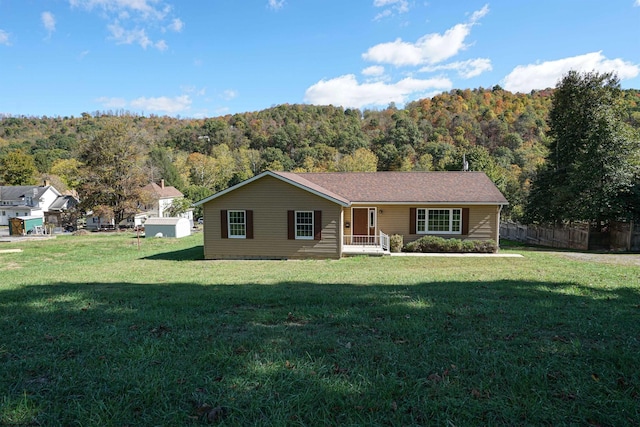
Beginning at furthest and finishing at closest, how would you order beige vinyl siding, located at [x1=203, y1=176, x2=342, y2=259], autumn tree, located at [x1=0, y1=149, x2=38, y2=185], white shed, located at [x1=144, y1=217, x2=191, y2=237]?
autumn tree, located at [x1=0, y1=149, x2=38, y2=185]
white shed, located at [x1=144, y1=217, x2=191, y2=237]
beige vinyl siding, located at [x1=203, y1=176, x2=342, y2=259]

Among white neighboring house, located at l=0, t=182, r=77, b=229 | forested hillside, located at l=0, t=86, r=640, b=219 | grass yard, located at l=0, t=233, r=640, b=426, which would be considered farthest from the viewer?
forested hillside, located at l=0, t=86, r=640, b=219

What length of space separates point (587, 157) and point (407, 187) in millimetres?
10093

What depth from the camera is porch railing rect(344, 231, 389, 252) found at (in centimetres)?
1802

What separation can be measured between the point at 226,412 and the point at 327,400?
0.80m

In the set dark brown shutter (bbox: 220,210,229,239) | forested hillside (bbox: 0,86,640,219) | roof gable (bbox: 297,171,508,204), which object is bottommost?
dark brown shutter (bbox: 220,210,229,239)

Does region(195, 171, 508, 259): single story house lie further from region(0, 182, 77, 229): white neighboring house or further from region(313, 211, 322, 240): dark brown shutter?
region(0, 182, 77, 229): white neighboring house

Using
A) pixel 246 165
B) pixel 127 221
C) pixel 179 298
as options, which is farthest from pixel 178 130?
pixel 179 298

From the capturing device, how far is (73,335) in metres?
4.58

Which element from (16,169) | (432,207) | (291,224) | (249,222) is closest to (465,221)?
(432,207)

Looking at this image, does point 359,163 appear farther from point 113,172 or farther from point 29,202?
point 29,202

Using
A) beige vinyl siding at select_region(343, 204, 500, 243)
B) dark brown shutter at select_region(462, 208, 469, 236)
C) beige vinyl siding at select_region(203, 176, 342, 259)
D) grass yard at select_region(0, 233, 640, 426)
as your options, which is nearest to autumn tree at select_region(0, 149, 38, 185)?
beige vinyl siding at select_region(203, 176, 342, 259)

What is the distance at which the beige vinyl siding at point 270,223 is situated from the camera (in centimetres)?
1720

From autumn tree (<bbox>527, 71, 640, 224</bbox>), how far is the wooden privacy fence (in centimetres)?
69

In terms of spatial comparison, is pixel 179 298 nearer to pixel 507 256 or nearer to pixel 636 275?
pixel 636 275
